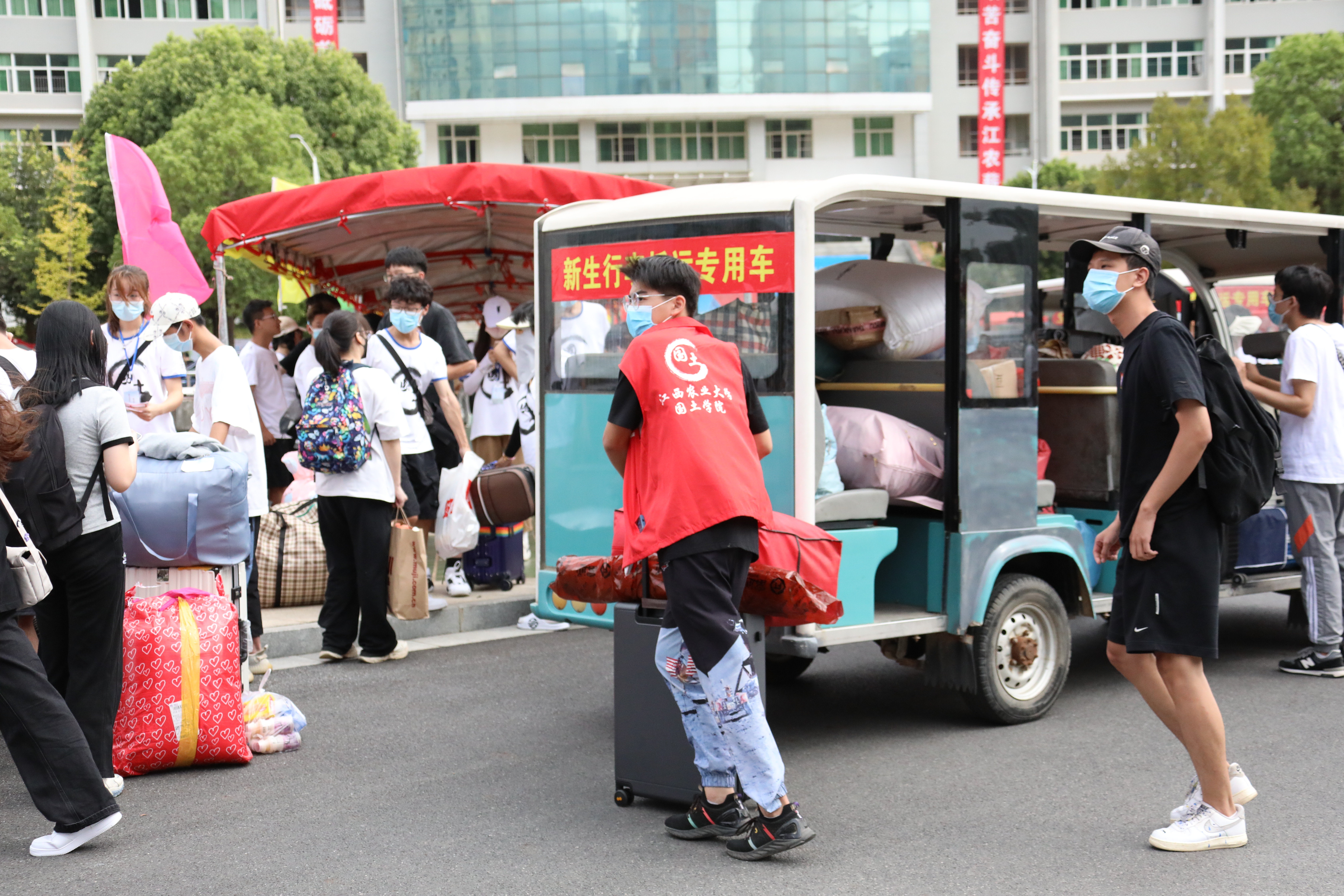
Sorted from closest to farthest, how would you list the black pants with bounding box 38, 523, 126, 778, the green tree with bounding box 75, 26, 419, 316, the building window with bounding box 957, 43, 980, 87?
1. the black pants with bounding box 38, 523, 126, 778
2. the green tree with bounding box 75, 26, 419, 316
3. the building window with bounding box 957, 43, 980, 87

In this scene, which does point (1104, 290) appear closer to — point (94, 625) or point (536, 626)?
point (94, 625)

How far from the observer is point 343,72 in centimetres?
3788

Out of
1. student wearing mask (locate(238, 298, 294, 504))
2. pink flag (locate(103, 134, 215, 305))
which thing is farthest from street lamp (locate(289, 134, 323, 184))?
pink flag (locate(103, 134, 215, 305))

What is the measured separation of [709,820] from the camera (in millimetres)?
4344

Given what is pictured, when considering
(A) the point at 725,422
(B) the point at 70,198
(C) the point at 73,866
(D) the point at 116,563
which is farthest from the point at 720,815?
(B) the point at 70,198

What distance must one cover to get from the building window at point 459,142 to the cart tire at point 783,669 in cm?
4822

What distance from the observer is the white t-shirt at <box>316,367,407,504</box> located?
22.2 ft

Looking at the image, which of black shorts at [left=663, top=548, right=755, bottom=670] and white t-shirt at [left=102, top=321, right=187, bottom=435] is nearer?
black shorts at [left=663, top=548, right=755, bottom=670]

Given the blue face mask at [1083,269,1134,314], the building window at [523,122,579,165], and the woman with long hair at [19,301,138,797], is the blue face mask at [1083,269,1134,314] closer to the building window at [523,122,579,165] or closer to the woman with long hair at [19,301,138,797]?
the woman with long hair at [19,301,138,797]

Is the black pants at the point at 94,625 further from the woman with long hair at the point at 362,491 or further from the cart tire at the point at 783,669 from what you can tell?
the cart tire at the point at 783,669

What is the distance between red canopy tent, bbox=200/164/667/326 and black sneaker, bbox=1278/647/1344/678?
4893 mm

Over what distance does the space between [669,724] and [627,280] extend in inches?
79.6

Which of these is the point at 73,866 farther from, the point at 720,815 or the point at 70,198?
the point at 70,198

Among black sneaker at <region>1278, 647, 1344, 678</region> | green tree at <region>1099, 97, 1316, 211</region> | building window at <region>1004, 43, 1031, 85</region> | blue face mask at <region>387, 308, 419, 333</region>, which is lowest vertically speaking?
black sneaker at <region>1278, 647, 1344, 678</region>
